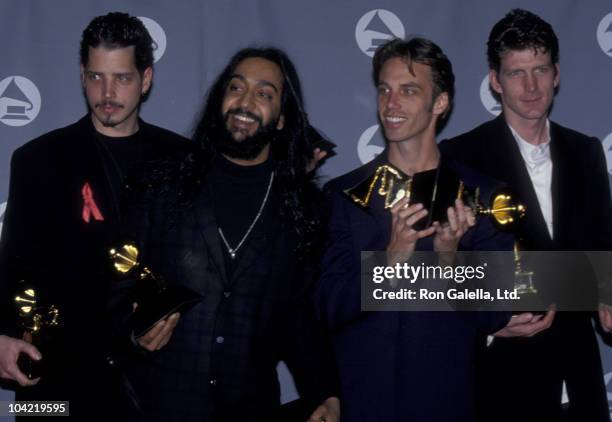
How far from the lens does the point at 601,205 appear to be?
3.40 m

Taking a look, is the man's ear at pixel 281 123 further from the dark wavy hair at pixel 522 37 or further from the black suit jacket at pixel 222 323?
the dark wavy hair at pixel 522 37

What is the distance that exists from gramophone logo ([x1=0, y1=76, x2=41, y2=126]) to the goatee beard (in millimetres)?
1493

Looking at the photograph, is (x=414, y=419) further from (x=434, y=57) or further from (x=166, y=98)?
(x=166, y=98)

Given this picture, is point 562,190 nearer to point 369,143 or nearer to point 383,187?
point 383,187

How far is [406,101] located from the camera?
3.07 m

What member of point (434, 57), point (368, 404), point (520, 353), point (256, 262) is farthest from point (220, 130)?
point (520, 353)

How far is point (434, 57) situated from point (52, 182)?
5.50ft

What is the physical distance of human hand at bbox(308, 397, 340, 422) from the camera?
2709mm

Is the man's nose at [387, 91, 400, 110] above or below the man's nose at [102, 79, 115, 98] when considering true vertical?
below

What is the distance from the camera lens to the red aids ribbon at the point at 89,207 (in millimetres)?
3082

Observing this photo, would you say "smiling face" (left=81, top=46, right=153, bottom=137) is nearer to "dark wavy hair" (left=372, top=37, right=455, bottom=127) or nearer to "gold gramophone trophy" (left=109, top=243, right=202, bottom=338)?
"gold gramophone trophy" (left=109, top=243, right=202, bottom=338)

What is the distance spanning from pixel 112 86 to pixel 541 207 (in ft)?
6.43

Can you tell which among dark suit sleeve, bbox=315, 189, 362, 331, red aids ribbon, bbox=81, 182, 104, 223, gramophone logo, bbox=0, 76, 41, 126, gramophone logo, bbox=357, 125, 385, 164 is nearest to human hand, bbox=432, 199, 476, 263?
dark suit sleeve, bbox=315, 189, 362, 331

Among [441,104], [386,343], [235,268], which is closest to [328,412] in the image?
[386,343]
